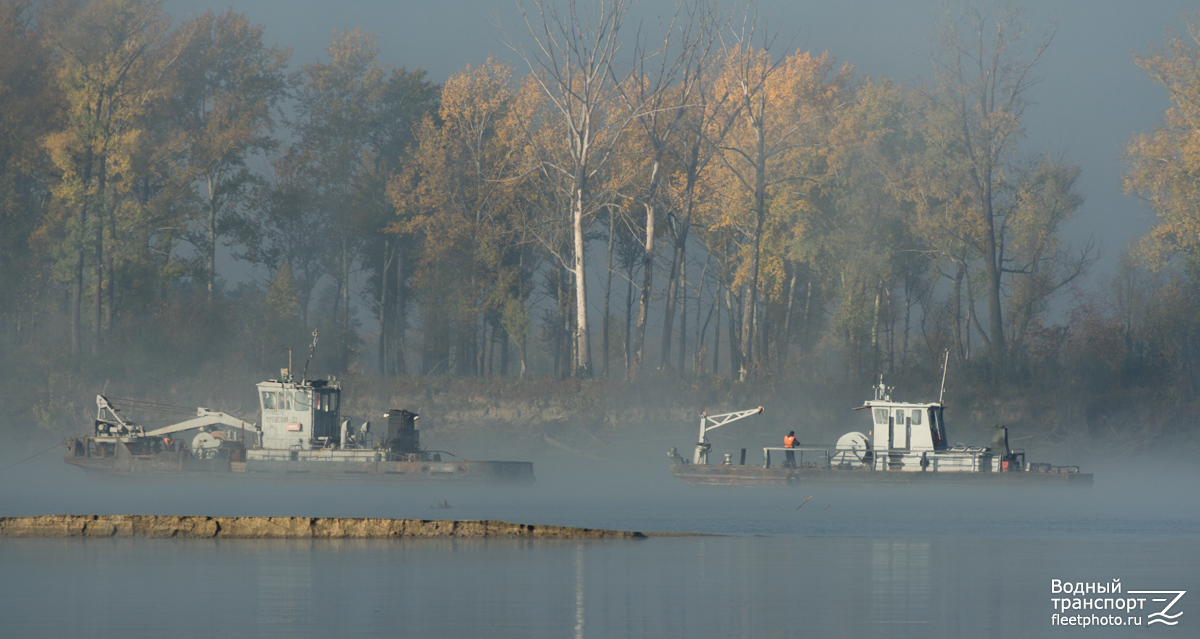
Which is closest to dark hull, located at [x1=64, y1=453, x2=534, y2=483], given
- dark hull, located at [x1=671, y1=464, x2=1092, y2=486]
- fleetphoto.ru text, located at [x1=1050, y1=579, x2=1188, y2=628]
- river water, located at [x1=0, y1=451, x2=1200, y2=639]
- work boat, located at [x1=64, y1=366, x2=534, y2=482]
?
work boat, located at [x1=64, y1=366, x2=534, y2=482]

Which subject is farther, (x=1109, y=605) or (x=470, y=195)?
(x=470, y=195)

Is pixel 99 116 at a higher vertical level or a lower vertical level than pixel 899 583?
higher

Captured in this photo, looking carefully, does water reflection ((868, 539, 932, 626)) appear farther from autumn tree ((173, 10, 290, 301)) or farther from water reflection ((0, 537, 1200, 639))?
autumn tree ((173, 10, 290, 301))

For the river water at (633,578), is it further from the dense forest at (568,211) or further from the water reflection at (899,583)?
the dense forest at (568,211)

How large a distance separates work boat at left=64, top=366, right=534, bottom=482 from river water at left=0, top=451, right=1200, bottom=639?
30.8 feet

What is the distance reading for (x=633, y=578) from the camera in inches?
764

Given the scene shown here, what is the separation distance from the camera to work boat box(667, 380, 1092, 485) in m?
46.0

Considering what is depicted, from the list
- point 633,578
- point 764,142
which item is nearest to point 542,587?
point 633,578

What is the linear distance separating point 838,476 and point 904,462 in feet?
8.35

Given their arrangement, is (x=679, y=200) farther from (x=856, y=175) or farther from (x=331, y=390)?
(x=331, y=390)

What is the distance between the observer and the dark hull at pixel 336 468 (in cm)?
4688

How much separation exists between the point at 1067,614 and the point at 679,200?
51.3 meters

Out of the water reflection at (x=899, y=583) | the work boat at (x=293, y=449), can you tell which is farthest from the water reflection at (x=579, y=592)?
the work boat at (x=293, y=449)

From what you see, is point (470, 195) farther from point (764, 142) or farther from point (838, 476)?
point (838, 476)
